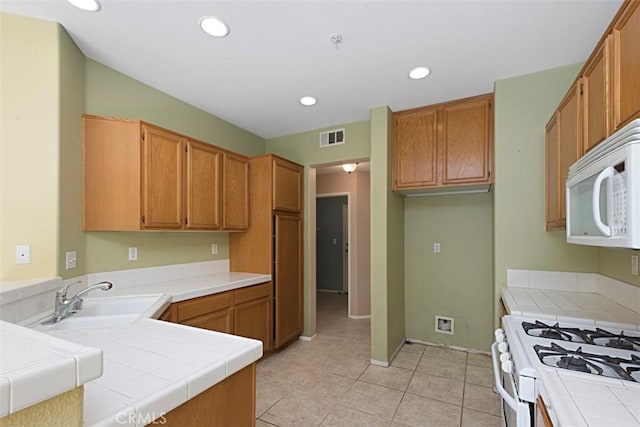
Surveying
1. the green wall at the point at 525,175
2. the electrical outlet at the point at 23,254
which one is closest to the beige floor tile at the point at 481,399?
the green wall at the point at 525,175

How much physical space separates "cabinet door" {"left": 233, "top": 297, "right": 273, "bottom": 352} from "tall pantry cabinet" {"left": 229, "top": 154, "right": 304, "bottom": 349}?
109 millimetres

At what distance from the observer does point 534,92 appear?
2348 millimetres

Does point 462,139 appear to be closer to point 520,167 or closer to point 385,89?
point 520,167

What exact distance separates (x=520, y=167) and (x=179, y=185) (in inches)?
112

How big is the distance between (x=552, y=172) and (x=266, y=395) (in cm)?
277

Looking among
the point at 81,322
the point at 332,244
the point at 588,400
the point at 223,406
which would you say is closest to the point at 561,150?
the point at 588,400

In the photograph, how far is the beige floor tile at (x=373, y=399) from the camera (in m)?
2.21

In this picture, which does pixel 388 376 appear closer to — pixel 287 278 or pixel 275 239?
pixel 287 278

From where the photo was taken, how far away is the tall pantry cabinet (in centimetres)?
321

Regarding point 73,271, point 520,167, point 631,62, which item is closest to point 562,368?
point 631,62

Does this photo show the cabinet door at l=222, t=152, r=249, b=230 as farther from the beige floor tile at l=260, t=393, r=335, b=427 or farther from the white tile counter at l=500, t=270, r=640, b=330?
the white tile counter at l=500, t=270, r=640, b=330

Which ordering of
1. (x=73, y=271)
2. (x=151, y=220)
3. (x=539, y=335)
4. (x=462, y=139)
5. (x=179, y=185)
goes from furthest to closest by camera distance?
(x=462, y=139)
(x=179, y=185)
(x=151, y=220)
(x=73, y=271)
(x=539, y=335)

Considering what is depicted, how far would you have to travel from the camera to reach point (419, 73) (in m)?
2.37

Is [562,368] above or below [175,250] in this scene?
below
